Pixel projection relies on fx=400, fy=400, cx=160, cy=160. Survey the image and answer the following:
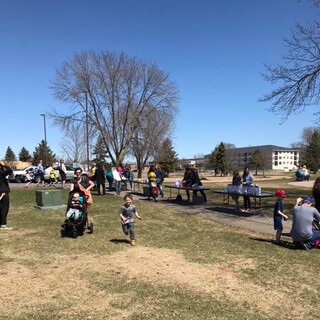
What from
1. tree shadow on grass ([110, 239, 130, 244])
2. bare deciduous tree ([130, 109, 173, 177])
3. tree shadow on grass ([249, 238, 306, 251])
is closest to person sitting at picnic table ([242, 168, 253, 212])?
tree shadow on grass ([249, 238, 306, 251])

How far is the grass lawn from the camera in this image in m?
5.18

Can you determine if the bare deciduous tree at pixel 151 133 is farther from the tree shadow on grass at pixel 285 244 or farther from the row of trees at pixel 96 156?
the tree shadow on grass at pixel 285 244

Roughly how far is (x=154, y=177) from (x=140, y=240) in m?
9.41

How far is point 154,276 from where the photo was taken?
21.6ft

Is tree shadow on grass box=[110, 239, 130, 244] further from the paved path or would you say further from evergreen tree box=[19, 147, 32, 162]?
evergreen tree box=[19, 147, 32, 162]

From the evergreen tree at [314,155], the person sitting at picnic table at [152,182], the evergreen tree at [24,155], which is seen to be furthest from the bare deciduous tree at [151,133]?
the evergreen tree at [24,155]

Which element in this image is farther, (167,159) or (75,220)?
(167,159)

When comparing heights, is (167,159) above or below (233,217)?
above

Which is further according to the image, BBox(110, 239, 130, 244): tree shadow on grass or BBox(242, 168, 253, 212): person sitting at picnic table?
BBox(242, 168, 253, 212): person sitting at picnic table

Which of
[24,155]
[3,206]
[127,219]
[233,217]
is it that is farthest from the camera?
[24,155]

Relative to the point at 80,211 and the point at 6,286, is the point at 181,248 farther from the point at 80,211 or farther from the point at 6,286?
the point at 6,286

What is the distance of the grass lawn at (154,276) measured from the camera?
5.18 metres

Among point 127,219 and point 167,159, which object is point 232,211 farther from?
point 167,159

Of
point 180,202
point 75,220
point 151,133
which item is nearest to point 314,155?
point 151,133
